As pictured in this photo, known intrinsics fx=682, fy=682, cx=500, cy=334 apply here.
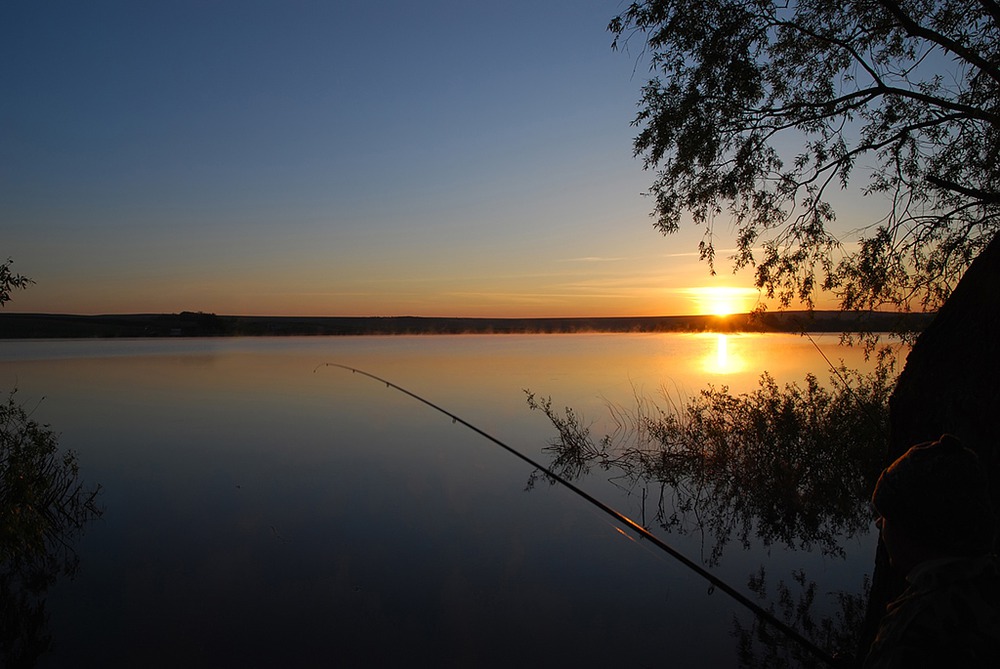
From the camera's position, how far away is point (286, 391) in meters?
26.3

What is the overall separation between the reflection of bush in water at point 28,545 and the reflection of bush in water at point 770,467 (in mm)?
6691

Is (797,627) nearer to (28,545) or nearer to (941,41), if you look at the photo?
(941,41)

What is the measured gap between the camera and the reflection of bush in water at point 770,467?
8.76 metres

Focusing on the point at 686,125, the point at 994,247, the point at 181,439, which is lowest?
the point at 181,439

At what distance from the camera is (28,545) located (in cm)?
670

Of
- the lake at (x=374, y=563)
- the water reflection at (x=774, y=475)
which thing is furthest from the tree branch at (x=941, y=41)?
the lake at (x=374, y=563)

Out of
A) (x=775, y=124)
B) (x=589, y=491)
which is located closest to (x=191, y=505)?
(x=589, y=491)

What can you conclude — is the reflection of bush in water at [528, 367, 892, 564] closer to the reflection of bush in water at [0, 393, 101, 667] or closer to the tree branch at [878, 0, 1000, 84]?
the tree branch at [878, 0, 1000, 84]

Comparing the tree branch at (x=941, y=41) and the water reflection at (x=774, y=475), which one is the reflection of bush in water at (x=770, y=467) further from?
the tree branch at (x=941, y=41)

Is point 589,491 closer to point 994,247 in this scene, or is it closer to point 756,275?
point 756,275

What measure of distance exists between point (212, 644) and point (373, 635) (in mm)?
1327

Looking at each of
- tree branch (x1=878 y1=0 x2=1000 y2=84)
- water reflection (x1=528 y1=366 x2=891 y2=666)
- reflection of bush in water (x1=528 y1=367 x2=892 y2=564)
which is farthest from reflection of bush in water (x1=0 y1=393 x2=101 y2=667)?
tree branch (x1=878 y1=0 x2=1000 y2=84)

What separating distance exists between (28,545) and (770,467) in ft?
30.8

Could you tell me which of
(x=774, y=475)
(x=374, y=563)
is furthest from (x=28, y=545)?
(x=774, y=475)
